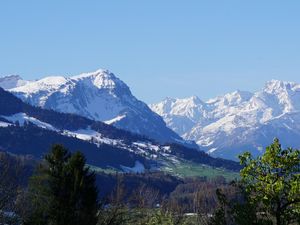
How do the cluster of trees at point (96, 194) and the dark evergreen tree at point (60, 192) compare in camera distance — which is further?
the dark evergreen tree at point (60, 192)

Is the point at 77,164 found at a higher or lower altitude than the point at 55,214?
higher

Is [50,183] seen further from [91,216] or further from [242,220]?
[242,220]

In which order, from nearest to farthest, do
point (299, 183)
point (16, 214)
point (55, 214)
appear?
point (299, 183), point (55, 214), point (16, 214)

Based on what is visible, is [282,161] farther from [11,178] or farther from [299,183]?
[11,178]

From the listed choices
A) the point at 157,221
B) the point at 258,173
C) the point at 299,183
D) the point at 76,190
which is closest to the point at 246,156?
the point at 258,173

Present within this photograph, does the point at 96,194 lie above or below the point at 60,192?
above

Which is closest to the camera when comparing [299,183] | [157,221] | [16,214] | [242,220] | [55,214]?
[299,183]

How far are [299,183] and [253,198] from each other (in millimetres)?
3572

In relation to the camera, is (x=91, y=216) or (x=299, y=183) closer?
(x=299, y=183)

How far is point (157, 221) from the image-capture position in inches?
3541

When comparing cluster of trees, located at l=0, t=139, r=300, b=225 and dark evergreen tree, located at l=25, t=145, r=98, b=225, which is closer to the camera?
cluster of trees, located at l=0, t=139, r=300, b=225

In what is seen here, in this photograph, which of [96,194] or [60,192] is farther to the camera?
[96,194]

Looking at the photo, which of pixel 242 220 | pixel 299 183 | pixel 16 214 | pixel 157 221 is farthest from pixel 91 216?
pixel 157 221

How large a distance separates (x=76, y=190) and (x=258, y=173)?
21.9 meters
